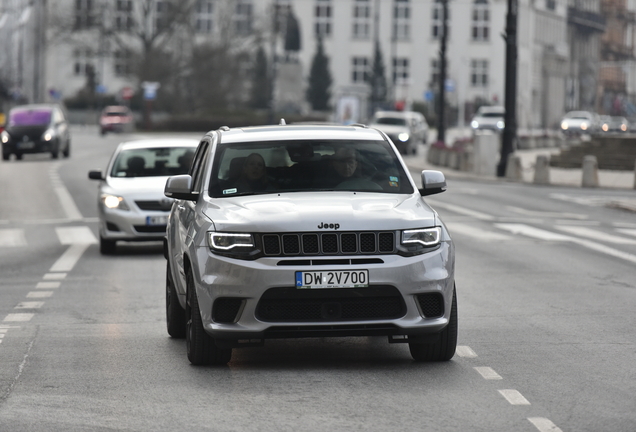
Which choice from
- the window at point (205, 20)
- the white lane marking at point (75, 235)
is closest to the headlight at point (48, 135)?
the white lane marking at point (75, 235)

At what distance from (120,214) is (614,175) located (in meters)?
27.7

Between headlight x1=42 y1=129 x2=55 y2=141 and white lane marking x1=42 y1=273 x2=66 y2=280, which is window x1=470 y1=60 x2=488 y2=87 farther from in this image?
white lane marking x1=42 y1=273 x2=66 y2=280

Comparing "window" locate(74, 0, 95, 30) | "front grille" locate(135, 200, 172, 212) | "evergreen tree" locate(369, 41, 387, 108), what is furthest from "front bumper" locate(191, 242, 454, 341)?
"evergreen tree" locate(369, 41, 387, 108)

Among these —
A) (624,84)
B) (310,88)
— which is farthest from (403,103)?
(624,84)

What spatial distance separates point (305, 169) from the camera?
9.41 metres

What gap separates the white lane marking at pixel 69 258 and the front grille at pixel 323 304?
26.5ft

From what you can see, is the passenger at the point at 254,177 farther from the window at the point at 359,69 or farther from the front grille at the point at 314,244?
the window at the point at 359,69

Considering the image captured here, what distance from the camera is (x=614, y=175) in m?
43.2

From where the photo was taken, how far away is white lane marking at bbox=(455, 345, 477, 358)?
30.5 feet

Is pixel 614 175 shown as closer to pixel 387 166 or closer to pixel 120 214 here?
pixel 120 214

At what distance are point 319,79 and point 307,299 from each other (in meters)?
114

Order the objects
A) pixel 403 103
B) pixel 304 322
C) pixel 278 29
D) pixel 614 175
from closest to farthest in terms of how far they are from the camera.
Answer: pixel 304 322
pixel 614 175
pixel 403 103
pixel 278 29

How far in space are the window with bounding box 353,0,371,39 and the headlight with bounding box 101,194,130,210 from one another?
107180mm

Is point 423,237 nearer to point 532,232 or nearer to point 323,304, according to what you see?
point 323,304
